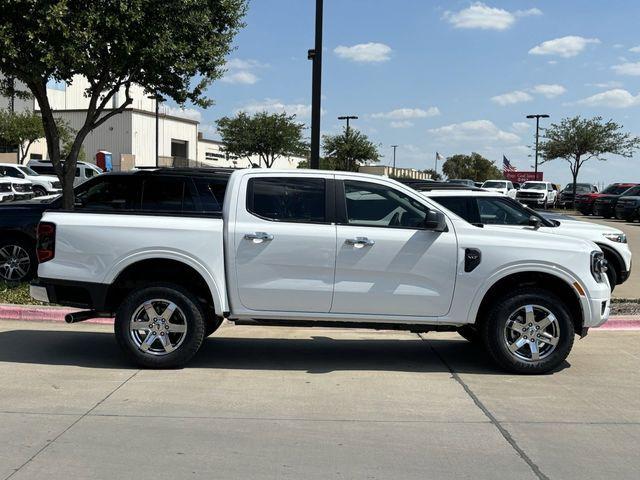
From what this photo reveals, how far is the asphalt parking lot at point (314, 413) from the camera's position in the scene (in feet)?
14.2

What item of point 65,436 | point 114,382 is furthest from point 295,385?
point 65,436

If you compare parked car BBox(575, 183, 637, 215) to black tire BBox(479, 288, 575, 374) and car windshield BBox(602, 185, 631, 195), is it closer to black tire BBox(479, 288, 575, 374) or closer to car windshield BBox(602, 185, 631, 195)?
car windshield BBox(602, 185, 631, 195)

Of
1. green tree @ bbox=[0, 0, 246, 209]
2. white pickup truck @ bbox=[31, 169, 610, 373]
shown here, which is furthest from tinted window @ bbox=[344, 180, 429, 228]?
green tree @ bbox=[0, 0, 246, 209]

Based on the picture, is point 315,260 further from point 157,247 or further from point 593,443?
point 593,443

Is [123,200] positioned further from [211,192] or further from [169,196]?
[211,192]

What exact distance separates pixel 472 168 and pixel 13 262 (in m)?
98.9

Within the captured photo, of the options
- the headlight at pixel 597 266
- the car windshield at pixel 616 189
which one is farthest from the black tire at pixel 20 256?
the car windshield at pixel 616 189

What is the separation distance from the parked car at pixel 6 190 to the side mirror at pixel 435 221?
2194cm

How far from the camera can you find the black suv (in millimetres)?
9375

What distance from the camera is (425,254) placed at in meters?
6.34

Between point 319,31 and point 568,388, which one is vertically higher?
point 319,31

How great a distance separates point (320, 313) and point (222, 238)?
47.3 inches

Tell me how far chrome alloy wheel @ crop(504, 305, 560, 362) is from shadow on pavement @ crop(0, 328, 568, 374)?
418 millimetres

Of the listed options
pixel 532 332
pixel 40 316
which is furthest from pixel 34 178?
pixel 532 332
